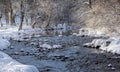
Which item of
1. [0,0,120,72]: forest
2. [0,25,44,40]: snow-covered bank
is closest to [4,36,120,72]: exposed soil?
[0,0,120,72]: forest

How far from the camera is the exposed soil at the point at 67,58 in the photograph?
56.9 feet

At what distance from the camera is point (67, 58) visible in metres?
20.5

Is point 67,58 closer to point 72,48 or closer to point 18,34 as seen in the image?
point 72,48

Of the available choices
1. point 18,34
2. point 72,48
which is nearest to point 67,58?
point 72,48

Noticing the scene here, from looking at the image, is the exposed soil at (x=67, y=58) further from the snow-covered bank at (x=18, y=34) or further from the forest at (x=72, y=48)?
the snow-covered bank at (x=18, y=34)

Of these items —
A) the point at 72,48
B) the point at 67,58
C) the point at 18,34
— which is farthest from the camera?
the point at 18,34

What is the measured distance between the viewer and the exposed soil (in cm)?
1733

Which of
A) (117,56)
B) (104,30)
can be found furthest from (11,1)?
(117,56)

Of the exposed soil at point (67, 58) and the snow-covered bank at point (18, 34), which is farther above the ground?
the snow-covered bank at point (18, 34)

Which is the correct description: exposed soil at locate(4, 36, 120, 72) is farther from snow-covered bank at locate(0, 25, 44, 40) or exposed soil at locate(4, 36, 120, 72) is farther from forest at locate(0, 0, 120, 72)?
snow-covered bank at locate(0, 25, 44, 40)

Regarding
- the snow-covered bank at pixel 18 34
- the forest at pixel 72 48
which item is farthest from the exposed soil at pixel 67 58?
the snow-covered bank at pixel 18 34

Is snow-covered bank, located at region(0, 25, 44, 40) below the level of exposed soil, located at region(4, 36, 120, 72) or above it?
above

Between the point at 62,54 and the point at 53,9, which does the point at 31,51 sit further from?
the point at 53,9

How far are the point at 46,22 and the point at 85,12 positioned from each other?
10030 mm
